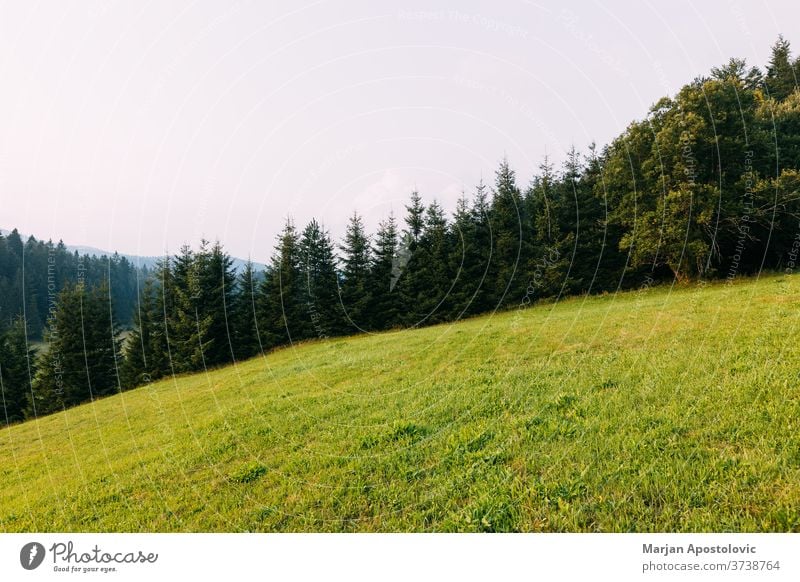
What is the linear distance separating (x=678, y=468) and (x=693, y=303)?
14.4 m

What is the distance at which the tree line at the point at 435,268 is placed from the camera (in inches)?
1182

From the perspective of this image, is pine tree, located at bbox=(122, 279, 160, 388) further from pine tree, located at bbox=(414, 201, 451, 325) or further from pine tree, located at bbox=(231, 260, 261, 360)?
pine tree, located at bbox=(414, 201, 451, 325)

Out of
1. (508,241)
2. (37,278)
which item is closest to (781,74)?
(508,241)

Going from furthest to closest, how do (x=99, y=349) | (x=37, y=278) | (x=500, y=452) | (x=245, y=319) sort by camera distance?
(x=37, y=278)
(x=99, y=349)
(x=245, y=319)
(x=500, y=452)

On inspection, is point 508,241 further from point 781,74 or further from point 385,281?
point 781,74

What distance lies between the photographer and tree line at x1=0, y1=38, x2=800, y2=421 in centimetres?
3003

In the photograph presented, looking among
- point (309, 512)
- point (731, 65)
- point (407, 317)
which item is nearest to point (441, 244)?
point (407, 317)

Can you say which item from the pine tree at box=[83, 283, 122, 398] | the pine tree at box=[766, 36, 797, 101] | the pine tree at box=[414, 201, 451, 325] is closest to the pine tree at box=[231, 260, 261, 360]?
the pine tree at box=[83, 283, 122, 398]

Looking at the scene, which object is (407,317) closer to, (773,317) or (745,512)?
(773,317)

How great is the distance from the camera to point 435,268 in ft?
129

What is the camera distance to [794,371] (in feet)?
20.3
